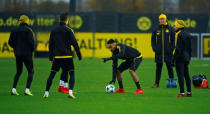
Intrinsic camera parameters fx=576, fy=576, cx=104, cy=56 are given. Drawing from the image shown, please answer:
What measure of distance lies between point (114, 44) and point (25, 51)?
92.8 inches

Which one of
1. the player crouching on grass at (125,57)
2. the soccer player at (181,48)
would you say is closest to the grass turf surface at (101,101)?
the player crouching on grass at (125,57)

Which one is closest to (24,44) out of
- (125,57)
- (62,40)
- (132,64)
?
(62,40)

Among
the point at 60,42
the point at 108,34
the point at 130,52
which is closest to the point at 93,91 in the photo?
the point at 130,52

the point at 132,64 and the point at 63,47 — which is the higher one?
the point at 63,47

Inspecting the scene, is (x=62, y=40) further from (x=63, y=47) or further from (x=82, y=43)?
(x=82, y=43)

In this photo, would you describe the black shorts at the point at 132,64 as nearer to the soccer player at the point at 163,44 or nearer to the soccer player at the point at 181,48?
the soccer player at the point at 181,48

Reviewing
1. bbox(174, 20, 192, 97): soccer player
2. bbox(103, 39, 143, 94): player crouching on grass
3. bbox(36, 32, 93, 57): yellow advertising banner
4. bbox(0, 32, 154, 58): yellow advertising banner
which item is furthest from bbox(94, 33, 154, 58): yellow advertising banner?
bbox(174, 20, 192, 97): soccer player

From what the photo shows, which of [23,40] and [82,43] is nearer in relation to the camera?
[23,40]

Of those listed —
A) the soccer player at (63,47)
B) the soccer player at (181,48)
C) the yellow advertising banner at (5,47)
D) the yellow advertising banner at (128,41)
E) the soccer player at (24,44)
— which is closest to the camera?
the soccer player at (63,47)

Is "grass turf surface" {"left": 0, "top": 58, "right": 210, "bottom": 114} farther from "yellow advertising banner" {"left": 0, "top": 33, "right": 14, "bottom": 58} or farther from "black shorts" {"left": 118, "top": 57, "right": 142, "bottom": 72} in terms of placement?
"yellow advertising banner" {"left": 0, "top": 33, "right": 14, "bottom": 58}

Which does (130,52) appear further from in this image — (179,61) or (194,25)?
(194,25)

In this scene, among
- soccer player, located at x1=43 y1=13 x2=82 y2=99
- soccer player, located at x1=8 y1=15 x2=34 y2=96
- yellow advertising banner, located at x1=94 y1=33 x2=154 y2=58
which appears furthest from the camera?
yellow advertising banner, located at x1=94 y1=33 x2=154 y2=58

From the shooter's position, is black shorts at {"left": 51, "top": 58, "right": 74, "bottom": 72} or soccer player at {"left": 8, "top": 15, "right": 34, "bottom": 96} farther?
soccer player at {"left": 8, "top": 15, "right": 34, "bottom": 96}

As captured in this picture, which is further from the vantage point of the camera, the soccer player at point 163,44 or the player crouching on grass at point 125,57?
the soccer player at point 163,44
